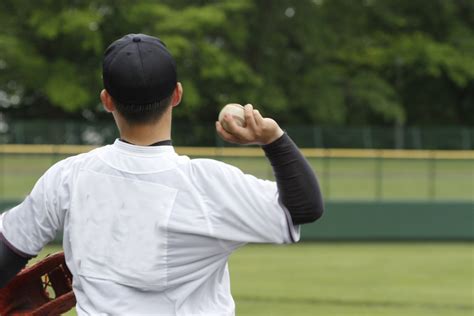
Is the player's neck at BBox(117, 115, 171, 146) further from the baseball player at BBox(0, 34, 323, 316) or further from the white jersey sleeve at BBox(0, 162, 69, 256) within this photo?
the white jersey sleeve at BBox(0, 162, 69, 256)

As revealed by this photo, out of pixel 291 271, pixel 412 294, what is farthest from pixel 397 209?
pixel 412 294

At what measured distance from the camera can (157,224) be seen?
2771 mm

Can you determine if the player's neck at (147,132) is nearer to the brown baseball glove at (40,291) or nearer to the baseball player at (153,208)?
the baseball player at (153,208)

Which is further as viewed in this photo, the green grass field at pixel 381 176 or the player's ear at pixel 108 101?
the green grass field at pixel 381 176

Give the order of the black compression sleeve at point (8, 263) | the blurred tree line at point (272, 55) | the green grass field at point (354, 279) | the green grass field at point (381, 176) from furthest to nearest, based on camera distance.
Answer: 1. the blurred tree line at point (272, 55)
2. the green grass field at point (381, 176)
3. the green grass field at point (354, 279)
4. the black compression sleeve at point (8, 263)

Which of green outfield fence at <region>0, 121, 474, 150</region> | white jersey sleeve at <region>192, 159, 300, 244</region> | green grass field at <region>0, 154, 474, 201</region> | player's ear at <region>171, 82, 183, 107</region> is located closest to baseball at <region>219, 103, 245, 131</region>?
white jersey sleeve at <region>192, 159, 300, 244</region>

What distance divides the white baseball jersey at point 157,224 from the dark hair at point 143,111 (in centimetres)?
8

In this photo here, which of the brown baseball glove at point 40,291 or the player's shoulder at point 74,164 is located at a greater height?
the player's shoulder at point 74,164

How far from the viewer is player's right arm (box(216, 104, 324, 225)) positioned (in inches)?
102

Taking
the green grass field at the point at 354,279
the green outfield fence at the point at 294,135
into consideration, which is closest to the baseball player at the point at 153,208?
the green grass field at the point at 354,279

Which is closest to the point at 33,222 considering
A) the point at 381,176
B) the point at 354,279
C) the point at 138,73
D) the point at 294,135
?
the point at 138,73

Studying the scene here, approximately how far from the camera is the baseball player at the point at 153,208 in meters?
2.74

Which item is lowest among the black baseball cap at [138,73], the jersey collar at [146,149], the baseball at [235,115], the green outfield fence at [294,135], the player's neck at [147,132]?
the green outfield fence at [294,135]

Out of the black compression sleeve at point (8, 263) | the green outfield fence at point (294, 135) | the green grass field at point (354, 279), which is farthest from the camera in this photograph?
the green outfield fence at point (294, 135)
